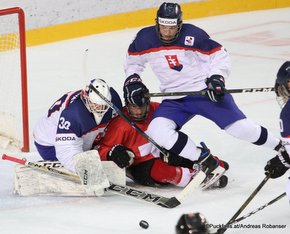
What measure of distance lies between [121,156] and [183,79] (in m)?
0.55

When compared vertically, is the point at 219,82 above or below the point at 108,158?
above

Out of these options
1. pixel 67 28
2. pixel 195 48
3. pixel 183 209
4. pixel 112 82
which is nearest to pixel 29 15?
pixel 67 28

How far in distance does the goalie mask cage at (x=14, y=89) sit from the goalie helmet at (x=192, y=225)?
7.71 feet

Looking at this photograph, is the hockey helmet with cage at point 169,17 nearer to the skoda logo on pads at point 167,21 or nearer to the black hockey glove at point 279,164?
the skoda logo on pads at point 167,21

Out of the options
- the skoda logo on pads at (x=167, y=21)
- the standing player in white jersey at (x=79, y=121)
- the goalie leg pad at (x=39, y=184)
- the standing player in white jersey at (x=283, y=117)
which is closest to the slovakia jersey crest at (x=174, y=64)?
the skoda logo on pads at (x=167, y=21)

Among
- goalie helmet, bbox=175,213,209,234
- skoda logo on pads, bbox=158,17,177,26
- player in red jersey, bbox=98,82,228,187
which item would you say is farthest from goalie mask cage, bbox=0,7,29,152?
goalie helmet, bbox=175,213,209,234

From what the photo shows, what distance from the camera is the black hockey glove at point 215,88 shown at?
4.14 metres

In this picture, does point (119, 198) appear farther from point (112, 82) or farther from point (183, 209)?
point (112, 82)

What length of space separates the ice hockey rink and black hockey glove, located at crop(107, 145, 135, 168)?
0.54 ft

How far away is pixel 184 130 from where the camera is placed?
534 cm

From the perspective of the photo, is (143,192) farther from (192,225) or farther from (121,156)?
(192,225)

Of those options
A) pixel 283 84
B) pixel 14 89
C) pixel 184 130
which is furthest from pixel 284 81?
pixel 14 89

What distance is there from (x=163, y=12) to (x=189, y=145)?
2.15 ft

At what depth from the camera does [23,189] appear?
4.15m
